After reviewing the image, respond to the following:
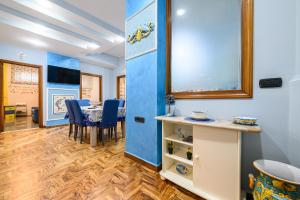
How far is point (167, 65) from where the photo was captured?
6.32 feet

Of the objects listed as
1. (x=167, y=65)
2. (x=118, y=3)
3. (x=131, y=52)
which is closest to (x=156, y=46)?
(x=167, y=65)

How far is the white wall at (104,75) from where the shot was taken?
581cm

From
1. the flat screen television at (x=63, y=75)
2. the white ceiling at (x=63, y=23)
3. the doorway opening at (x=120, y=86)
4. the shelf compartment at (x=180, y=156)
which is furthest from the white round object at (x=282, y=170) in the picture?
the doorway opening at (x=120, y=86)

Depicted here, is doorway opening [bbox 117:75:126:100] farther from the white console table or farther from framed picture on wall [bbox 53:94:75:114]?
the white console table

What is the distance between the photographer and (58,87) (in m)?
4.77

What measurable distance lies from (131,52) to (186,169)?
1964 millimetres

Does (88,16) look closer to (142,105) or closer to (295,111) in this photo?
(142,105)

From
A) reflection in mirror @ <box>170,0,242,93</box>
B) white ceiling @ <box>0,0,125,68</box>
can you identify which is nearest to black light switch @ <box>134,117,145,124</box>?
reflection in mirror @ <box>170,0,242,93</box>

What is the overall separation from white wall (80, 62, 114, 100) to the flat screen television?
0.65 m

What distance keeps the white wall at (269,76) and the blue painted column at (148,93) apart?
1.01 metres

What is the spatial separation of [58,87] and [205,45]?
525cm

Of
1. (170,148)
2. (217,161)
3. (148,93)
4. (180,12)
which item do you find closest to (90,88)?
(148,93)

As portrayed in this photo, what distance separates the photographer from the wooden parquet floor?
137 centimetres

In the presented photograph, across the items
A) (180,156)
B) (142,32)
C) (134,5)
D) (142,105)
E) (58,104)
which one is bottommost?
(180,156)
